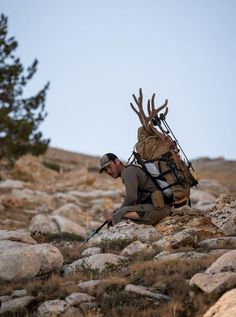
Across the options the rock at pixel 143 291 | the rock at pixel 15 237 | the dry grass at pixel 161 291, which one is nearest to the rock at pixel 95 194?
the rock at pixel 15 237

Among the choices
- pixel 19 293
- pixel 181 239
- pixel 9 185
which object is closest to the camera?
pixel 19 293

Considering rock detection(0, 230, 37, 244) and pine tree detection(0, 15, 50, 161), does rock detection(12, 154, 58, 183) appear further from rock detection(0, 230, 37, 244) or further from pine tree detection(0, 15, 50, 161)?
rock detection(0, 230, 37, 244)

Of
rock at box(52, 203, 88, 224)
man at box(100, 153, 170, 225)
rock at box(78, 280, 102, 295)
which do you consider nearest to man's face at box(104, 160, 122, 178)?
man at box(100, 153, 170, 225)

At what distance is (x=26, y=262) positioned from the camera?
7.39 metres

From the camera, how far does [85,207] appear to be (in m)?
25.2

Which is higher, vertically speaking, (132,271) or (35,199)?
(132,271)

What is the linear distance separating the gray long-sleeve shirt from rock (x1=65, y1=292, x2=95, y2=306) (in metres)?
3.48

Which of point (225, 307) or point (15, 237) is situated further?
point (15, 237)

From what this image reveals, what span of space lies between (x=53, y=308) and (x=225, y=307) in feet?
6.37

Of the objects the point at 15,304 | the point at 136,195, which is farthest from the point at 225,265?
the point at 136,195

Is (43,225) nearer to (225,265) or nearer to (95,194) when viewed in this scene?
(95,194)

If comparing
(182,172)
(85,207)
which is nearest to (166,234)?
(182,172)

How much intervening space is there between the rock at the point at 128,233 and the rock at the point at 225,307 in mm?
4048

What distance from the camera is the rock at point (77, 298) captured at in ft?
20.0
